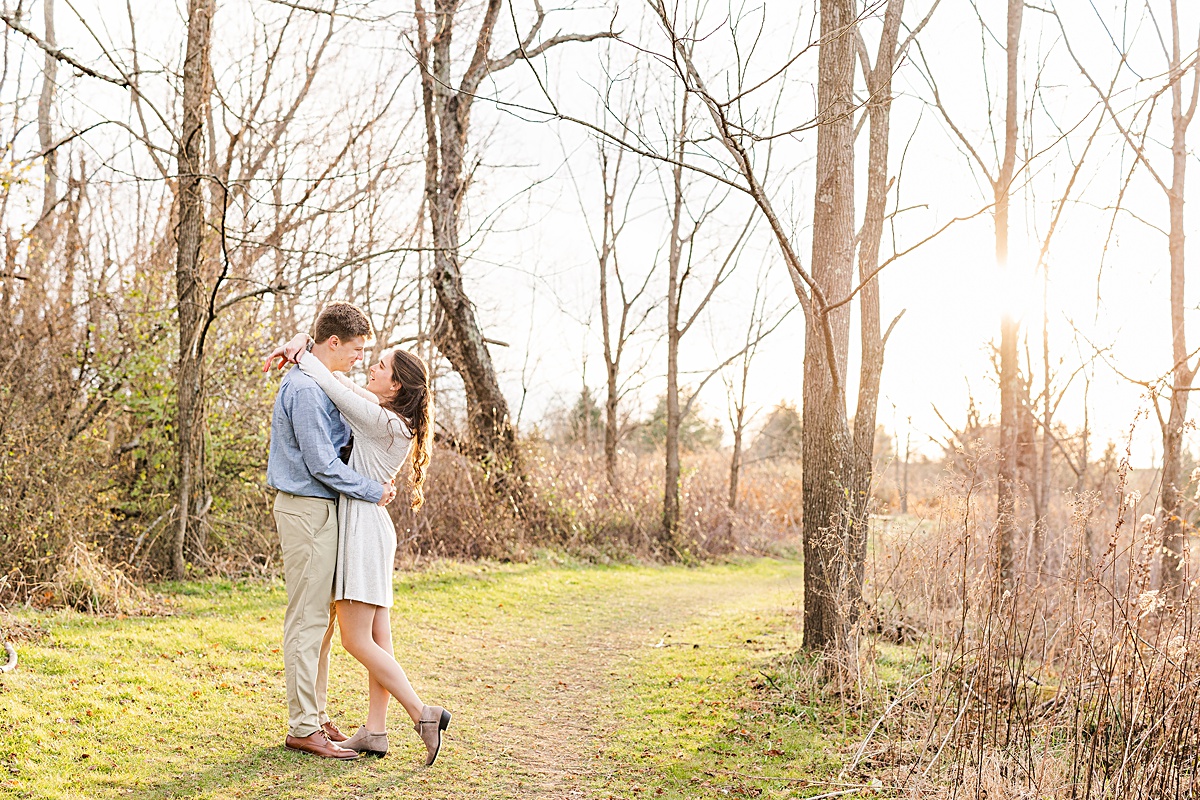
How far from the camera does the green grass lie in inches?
159

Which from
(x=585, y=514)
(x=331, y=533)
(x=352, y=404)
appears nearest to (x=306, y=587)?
(x=331, y=533)

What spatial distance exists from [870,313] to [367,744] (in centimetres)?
479

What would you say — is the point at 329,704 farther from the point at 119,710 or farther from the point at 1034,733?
the point at 1034,733

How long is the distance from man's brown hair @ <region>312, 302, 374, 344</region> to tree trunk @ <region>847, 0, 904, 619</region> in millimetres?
3121

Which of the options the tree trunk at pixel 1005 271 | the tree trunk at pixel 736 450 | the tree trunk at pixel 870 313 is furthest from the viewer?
the tree trunk at pixel 736 450

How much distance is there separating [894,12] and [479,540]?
7.47 meters

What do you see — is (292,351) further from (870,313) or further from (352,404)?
(870,313)

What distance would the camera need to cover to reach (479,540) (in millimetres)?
11484

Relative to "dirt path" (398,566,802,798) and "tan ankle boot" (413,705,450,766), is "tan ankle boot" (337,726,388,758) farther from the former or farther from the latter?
"dirt path" (398,566,802,798)

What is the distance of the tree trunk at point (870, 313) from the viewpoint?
5.96m

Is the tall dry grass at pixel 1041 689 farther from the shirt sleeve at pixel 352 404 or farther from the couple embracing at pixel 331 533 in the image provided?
the shirt sleeve at pixel 352 404

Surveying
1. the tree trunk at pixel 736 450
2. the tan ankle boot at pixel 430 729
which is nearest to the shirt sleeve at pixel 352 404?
the tan ankle boot at pixel 430 729

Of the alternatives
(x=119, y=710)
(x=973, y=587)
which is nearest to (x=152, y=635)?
(x=119, y=710)

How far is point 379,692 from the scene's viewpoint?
4.40m
